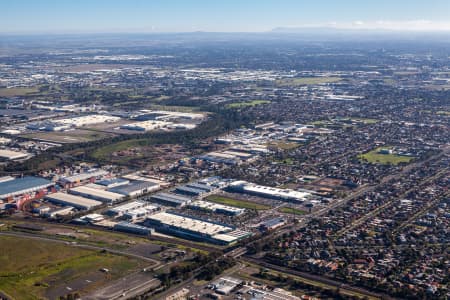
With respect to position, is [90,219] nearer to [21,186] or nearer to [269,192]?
[21,186]

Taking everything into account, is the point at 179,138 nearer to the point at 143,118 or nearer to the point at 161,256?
the point at 143,118

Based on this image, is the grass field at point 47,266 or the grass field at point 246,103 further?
the grass field at point 246,103

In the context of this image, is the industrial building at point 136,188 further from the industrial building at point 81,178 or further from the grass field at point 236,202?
the grass field at point 236,202

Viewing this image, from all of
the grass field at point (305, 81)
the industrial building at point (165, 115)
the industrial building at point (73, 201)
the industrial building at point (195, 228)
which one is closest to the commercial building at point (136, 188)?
the industrial building at point (73, 201)

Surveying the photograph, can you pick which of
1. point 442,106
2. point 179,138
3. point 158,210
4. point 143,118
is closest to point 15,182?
point 158,210

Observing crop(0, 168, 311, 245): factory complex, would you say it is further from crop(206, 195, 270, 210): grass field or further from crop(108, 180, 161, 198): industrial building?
crop(206, 195, 270, 210): grass field

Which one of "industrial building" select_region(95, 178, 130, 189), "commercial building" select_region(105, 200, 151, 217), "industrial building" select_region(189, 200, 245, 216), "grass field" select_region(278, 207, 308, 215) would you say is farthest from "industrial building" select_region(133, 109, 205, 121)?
"grass field" select_region(278, 207, 308, 215)
